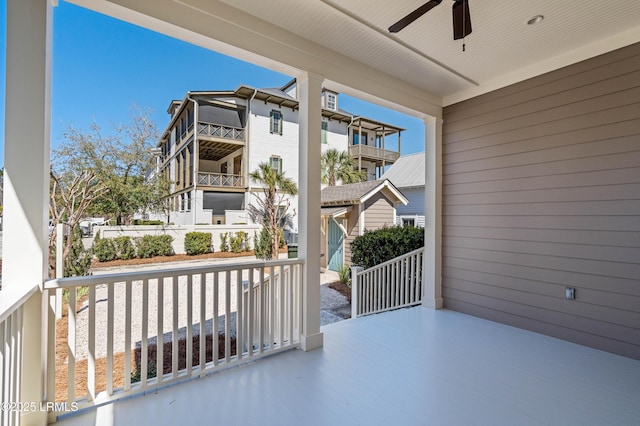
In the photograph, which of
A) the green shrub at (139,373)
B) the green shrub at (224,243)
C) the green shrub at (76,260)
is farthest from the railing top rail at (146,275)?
the green shrub at (224,243)

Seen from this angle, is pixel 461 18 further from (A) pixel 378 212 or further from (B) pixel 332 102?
(B) pixel 332 102

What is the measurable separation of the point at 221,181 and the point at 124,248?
16.3ft

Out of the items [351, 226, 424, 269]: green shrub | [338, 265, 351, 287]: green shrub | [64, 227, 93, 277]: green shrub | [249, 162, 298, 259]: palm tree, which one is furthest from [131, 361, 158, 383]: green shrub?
[249, 162, 298, 259]: palm tree

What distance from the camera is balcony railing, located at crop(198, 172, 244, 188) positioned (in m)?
12.4

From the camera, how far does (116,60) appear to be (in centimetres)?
1000

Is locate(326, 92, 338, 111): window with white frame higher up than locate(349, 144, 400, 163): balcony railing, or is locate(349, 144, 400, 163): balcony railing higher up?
locate(326, 92, 338, 111): window with white frame

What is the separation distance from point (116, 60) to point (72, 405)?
1162 cm

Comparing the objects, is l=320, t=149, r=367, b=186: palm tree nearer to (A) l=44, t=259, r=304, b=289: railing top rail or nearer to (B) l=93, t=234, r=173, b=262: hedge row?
(B) l=93, t=234, r=173, b=262: hedge row

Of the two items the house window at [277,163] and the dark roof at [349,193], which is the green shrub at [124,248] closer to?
the dark roof at [349,193]

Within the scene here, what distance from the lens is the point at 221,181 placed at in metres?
12.7

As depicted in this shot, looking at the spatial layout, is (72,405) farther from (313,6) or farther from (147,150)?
(147,150)

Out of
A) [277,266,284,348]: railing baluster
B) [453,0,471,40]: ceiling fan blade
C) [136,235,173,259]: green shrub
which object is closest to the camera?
[453,0,471,40]: ceiling fan blade

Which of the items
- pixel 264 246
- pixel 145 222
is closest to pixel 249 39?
pixel 264 246

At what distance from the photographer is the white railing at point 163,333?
190 cm
